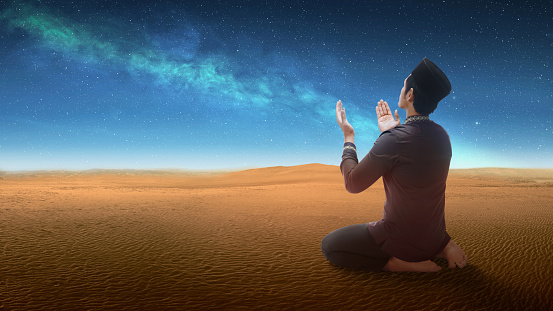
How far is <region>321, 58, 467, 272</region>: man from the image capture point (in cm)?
259

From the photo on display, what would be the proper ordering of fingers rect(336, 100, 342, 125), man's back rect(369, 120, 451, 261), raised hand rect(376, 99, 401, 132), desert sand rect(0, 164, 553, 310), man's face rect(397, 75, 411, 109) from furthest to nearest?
1. fingers rect(336, 100, 342, 125)
2. raised hand rect(376, 99, 401, 132)
3. man's face rect(397, 75, 411, 109)
4. man's back rect(369, 120, 451, 261)
5. desert sand rect(0, 164, 553, 310)

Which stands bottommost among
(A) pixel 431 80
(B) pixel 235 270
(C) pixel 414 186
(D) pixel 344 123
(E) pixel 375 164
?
(B) pixel 235 270

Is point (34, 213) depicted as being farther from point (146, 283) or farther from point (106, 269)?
point (146, 283)

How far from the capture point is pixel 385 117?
3119 millimetres

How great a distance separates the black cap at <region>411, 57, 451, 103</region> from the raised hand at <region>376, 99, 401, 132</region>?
0.41 metres

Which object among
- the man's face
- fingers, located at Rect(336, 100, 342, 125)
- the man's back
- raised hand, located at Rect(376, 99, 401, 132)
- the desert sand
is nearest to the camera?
the desert sand

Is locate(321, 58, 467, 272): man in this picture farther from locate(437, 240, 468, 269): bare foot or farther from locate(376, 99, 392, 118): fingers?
locate(376, 99, 392, 118): fingers

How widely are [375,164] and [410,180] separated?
318 mm

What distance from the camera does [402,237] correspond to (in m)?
2.74

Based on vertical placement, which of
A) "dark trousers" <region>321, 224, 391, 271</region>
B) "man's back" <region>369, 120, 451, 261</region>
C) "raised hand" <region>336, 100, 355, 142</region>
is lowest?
"dark trousers" <region>321, 224, 391, 271</region>

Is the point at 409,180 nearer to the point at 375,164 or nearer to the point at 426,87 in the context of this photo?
the point at 375,164

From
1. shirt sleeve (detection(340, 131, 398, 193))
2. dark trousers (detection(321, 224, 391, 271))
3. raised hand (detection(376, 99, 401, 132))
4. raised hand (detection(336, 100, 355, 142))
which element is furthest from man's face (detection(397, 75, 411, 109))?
dark trousers (detection(321, 224, 391, 271))

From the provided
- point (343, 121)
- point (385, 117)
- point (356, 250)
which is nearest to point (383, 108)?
point (385, 117)

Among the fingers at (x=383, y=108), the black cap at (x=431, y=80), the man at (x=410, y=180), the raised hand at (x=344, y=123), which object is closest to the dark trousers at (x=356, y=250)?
the man at (x=410, y=180)
